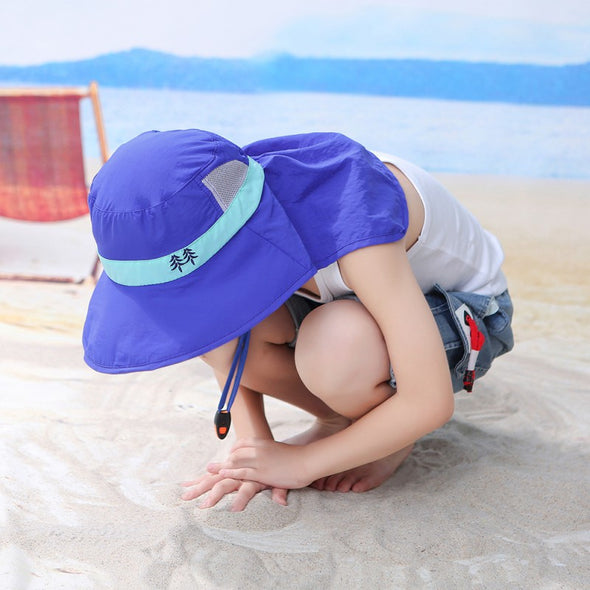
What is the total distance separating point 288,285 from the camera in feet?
2.82

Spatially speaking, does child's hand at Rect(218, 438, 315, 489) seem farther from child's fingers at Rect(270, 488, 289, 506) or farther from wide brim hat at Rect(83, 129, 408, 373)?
wide brim hat at Rect(83, 129, 408, 373)

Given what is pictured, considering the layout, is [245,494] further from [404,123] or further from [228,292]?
[404,123]

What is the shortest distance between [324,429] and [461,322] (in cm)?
32

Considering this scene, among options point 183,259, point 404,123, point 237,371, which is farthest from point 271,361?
point 404,123

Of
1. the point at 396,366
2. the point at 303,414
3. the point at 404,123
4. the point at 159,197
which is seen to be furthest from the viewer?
the point at 404,123

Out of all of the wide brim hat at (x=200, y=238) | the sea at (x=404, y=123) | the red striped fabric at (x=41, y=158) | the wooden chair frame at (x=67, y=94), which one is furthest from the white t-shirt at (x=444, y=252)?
the sea at (x=404, y=123)

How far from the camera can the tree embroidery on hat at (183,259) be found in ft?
2.79

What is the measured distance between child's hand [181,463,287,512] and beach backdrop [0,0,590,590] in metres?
0.02

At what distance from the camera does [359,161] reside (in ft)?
3.14

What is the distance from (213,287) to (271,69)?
3311 millimetres

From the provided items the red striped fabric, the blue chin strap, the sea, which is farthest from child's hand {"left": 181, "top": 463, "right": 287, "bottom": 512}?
the sea

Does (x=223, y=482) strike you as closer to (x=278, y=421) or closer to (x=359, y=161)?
(x=278, y=421)

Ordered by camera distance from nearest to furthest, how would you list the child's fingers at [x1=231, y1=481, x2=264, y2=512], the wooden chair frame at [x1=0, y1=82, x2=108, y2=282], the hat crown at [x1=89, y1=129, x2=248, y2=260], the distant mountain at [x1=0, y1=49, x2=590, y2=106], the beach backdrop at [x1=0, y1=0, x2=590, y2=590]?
the hat crown at [x1=89, y1=129, x2=248, y2=260]
the beach backdrop at [x1=0, y1=0, x2=590, y2=590]
the child's fingers at [x1=231, y1=481, x2=264, y2=512]
the wooden chair frame at [x1=0, y1=82, x2=108, y2=282]
the distant mountain at [x1=0, y1=49, x2=590, y2=106]

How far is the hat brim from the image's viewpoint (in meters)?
0.86
